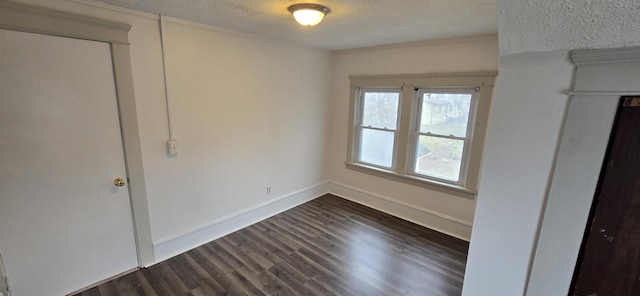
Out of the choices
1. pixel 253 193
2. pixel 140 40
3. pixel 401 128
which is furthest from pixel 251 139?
pixel 401 128

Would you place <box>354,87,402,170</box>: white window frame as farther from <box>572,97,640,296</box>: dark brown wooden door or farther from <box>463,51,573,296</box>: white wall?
<box>572,97,640,296</box>: dark brown wooden door

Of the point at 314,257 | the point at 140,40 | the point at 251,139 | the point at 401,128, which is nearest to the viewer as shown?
the point at 140,40

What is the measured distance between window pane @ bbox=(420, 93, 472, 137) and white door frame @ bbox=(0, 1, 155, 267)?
10.5 ft

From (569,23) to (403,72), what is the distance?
238 cm

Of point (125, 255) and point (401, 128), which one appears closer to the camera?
point (125, 255)

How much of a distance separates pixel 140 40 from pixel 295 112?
1.96 metres

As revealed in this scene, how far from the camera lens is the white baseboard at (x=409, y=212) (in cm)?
318

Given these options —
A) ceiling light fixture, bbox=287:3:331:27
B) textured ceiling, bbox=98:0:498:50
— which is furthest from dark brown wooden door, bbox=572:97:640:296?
ceiling light fixture, bbox=287:3:331:27

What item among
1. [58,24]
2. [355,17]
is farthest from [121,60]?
[355,17]

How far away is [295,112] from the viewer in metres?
3.71

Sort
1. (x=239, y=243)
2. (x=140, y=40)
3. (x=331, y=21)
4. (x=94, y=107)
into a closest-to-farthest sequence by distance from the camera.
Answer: (x=94, y=107) → (x=140, y=40) → (x=331, y=21) → (x=239, y=243)

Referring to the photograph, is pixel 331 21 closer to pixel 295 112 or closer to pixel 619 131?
pixel 295 112

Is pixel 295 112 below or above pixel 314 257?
above

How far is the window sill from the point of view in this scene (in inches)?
123
